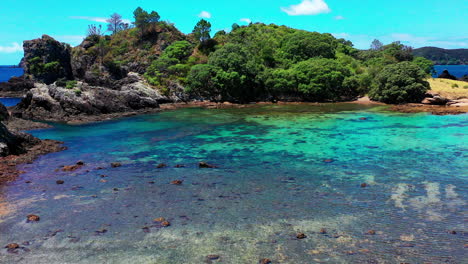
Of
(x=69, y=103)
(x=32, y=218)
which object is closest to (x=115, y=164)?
(x=32, y=218)

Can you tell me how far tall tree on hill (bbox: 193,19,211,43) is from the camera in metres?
84.1

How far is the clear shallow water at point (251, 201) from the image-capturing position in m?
13.7

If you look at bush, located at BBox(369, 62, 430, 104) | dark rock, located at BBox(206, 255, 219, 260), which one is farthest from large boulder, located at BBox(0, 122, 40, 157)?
bush, located at BBox(369, 62, 430, 104)

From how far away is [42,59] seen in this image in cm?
9788

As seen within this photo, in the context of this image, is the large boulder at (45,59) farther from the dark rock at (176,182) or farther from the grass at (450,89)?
the grass at (450,89)

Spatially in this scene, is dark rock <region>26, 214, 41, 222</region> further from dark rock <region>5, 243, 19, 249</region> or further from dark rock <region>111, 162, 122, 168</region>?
dark rock <region>111, 162, 122, 168</region>

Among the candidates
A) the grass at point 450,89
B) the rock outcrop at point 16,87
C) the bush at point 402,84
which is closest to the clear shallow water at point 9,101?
the rock outcrop at point 16,87

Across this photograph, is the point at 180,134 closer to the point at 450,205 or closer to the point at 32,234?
the point at 32,234

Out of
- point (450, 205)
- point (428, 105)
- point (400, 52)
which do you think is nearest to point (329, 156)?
point (450, 205)

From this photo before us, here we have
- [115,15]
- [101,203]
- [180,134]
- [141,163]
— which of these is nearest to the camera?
[101,203]

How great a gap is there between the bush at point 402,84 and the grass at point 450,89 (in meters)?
3.56

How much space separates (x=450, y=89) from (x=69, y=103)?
6732 cm

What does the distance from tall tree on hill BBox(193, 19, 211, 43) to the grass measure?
167ft

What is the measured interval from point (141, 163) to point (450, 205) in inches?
826
